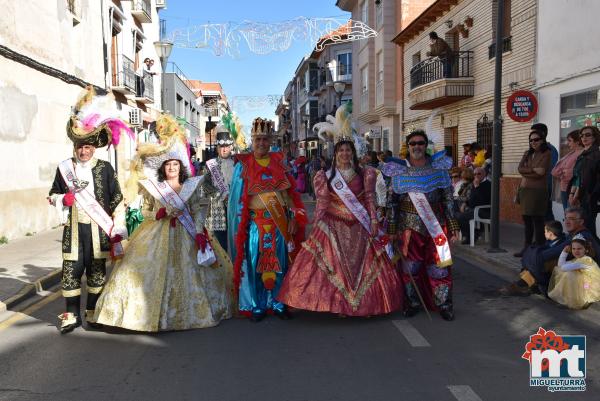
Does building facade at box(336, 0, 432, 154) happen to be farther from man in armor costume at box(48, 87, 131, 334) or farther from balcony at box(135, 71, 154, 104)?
man in armor costume at box(48, 87, 131, 334)

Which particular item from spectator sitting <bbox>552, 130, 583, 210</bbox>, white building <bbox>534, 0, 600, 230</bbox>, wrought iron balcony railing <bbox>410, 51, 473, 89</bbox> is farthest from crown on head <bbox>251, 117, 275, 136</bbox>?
wrought iron balcony railing <bbox>410, 51, 473, 89</bbox>

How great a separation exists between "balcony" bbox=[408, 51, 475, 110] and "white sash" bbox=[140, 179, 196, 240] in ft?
44.6

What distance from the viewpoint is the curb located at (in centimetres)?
645

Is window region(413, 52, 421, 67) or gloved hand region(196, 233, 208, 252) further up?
window region(413, 52, 421, 67)

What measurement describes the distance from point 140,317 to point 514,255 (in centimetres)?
609

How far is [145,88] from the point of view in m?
25.2

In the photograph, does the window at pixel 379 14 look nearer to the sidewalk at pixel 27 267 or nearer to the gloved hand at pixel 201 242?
the sidewalk at pixel 27 267

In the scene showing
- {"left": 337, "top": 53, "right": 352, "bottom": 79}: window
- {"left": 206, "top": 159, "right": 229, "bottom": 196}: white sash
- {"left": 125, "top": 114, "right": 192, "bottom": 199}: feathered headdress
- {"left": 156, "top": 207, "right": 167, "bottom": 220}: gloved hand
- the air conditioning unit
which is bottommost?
{"left": 156, "top": 207, "right": 167, "bottom": 220}: gloved hand

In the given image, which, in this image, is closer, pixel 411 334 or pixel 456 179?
pixel 411 334

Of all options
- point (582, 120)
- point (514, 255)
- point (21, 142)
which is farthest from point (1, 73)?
point (582, 120)

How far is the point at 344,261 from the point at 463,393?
195 cm

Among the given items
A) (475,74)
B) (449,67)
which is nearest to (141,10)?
(449,67)

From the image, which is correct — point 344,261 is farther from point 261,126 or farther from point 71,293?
point 71,293

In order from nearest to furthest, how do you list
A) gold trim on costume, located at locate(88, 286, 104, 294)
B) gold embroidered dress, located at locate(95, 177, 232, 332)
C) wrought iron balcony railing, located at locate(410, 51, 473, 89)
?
gold embroidered dress, located at locate(95, 177, 232, 332)
gold trim on costume, located at locate(88, 286, 104, 294)
wrought iron balcony railing, located at locate(410, 51, 473, 89)
